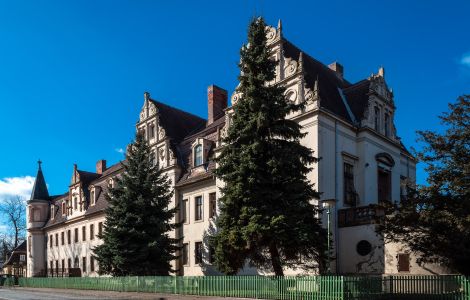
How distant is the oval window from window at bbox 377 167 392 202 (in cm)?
679

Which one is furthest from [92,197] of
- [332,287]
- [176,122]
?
[332,287]

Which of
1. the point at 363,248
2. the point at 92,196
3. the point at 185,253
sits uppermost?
the point at 92,196

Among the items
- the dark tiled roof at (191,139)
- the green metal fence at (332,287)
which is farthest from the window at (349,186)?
the dark tiled roof at (191,139)

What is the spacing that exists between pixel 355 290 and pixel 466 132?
23.1 feet

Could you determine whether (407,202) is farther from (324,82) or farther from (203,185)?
(203,185)

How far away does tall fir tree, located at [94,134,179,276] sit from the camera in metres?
30.8

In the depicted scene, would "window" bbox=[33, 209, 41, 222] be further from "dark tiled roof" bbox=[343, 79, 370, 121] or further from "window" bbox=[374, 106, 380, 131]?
"window" bbox=[374, 106, 380, 131]

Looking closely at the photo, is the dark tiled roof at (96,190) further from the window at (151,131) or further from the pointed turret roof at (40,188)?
the window at (151,131)

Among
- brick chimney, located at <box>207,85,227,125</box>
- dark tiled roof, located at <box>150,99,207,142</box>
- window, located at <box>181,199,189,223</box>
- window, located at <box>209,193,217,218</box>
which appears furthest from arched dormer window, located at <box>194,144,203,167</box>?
dark tiled roof, located at <box>150,99,207,142</box>

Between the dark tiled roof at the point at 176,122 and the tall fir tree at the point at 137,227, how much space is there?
889 centimetres

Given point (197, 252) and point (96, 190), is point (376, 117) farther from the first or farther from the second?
point (96, 190)

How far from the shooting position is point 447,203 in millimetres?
18078

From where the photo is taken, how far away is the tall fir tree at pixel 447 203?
57.0 feet

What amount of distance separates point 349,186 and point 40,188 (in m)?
50.5
